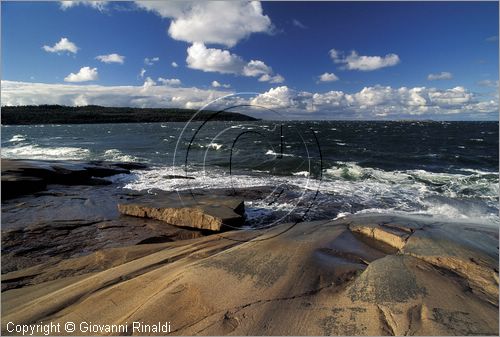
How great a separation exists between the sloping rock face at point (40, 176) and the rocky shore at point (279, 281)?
6.05 meters

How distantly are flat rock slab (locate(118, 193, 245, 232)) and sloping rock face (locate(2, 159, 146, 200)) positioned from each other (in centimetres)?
603

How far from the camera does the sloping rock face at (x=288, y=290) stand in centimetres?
347

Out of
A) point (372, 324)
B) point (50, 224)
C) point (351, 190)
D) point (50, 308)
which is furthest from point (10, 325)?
point (351, 190)

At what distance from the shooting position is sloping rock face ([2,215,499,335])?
3471 millimetres

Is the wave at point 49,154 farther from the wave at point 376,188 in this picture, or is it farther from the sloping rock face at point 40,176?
the wave at point 376,188

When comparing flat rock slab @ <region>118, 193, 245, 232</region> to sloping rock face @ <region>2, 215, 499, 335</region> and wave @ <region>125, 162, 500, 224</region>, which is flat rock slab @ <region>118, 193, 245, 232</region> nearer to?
wave @ <region>125, 162, 500, 224</region>

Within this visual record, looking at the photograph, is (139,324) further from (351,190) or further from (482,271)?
(351,190)

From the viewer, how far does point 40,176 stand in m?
15.0

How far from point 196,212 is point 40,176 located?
10469 mm

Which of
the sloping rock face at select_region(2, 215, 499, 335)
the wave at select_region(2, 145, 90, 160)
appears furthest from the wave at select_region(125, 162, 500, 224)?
the wave at select_region(2, 145, 90, 160)

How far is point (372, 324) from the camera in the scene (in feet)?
11.1

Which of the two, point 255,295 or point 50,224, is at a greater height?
point 255,295

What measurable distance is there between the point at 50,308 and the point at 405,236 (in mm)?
6599

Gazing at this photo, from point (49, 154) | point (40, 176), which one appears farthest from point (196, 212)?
point (49, 154)
